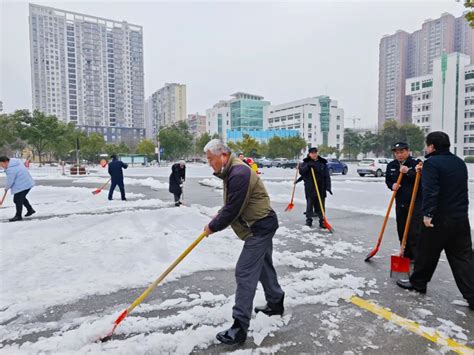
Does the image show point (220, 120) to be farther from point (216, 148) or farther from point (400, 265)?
point (216, 148)

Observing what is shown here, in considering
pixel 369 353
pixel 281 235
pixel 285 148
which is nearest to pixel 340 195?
pixel 281 235

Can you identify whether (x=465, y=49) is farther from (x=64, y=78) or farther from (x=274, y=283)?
(x=64, y=78)

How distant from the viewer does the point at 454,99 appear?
227 feet

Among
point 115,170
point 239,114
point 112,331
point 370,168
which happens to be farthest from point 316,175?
point 239,114

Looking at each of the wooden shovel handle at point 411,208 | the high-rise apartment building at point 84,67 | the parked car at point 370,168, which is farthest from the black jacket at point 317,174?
the high-rise apartment building at point 84,67

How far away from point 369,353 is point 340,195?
10.9m

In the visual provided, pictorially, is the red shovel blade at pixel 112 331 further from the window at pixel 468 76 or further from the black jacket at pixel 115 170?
the window at pixel 468 76

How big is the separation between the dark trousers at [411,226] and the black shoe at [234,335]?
115 inches

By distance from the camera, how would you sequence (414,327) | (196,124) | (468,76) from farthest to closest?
(196,124) → (468,76) → (414,327)

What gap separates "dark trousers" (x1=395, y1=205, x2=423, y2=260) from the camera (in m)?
4.44

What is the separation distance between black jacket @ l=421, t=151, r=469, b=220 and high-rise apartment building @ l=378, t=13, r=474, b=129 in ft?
361

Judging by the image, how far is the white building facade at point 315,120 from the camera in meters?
93.2

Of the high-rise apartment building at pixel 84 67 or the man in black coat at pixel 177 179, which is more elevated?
the high-rise apartment building at pixel 84 67

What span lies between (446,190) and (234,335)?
8.44 ft
